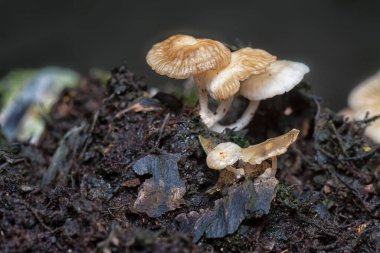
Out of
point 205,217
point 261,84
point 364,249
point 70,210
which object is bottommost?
point 364,249

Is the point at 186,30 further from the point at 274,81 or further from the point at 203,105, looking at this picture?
the point at 274,81

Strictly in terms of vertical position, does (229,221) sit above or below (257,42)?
above

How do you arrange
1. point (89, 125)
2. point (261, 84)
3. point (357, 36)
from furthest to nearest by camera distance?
1. point (357, 36)
2. point (89, 125)
3. point (261, 84)

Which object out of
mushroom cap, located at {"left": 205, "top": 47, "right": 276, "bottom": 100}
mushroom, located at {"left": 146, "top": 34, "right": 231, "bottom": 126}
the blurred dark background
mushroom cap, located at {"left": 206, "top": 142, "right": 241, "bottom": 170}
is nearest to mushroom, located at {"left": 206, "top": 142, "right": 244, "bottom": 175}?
mushroom cap, located at {"left": 206, "top": 142, "right": 241, "bottom": 170}

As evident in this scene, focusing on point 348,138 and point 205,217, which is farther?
point 348,138

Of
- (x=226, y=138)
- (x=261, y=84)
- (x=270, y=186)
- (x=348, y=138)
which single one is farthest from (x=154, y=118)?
(x=348, y=138)

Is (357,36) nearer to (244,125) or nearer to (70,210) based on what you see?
(244,125)
